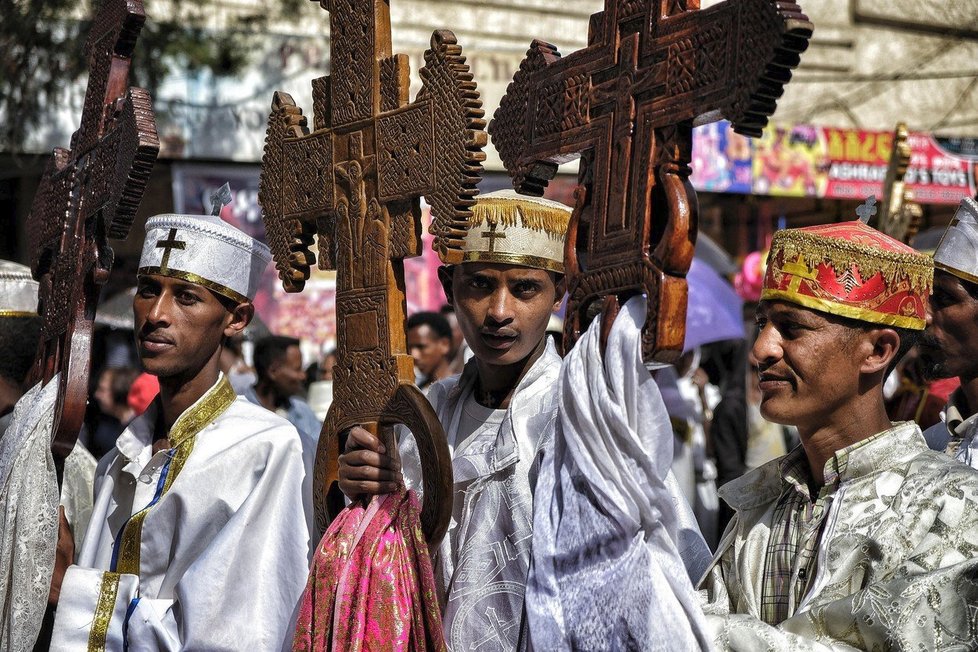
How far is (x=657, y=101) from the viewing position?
106 inches

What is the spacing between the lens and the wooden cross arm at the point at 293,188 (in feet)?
11.8

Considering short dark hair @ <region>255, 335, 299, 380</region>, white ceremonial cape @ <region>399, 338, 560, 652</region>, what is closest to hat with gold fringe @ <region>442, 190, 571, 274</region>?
white ceremonial cape @ <region>399, 338, 560, 652</region>

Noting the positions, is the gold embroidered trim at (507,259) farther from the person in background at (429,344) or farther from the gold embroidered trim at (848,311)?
the person in background at (429,344)

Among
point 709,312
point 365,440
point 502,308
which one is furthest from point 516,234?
point 709,312

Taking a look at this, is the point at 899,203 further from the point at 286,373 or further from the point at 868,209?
the point at 286,373

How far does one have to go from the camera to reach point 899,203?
18.7ft

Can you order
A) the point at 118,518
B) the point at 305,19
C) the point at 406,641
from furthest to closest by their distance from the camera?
the point at 305,19
the point at 118,518
the point at 406,641

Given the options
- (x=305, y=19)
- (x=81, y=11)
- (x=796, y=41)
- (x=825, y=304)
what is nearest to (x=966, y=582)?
(x=825, y=304)

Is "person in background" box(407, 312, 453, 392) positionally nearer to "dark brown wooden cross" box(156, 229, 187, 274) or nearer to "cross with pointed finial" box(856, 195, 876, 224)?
"dark brown wooden cross" box(156, 229, 187, 274)

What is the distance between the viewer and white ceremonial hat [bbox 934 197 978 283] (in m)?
3.97

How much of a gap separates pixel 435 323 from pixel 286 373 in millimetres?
1012

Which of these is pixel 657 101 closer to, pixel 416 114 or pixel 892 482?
pixel 416 114

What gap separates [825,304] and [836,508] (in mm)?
474

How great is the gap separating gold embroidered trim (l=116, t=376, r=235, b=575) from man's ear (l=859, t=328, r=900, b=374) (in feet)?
6.63
